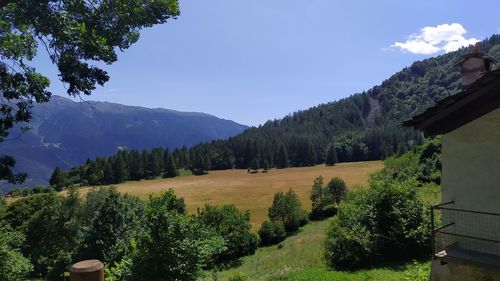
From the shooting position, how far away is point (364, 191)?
87.3 feet

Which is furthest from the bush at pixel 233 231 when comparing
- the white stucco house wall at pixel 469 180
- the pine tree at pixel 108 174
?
the pine tree at pixel 108 174

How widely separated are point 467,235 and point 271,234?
136ft

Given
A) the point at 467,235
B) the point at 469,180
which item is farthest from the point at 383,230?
the point at 469,180

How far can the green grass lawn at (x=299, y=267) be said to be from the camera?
797 inches

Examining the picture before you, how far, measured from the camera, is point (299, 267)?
27453 mm

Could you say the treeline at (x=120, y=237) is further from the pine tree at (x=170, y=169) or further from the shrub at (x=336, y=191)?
the pine tree at (x=170, y=169)

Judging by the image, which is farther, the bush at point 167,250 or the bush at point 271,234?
the bush at point 271,234

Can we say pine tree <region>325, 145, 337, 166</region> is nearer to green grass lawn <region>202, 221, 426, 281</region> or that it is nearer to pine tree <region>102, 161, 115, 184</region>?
pine tree <region>102, 161, 115, 184</region>

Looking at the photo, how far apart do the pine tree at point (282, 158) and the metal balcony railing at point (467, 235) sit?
155 meters

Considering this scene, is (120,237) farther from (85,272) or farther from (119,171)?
(119,171)

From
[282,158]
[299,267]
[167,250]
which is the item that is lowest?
[299,267]

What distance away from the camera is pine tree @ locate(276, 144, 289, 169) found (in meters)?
164

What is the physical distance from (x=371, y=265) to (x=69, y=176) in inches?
4650

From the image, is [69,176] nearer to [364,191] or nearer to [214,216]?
[214,216]
